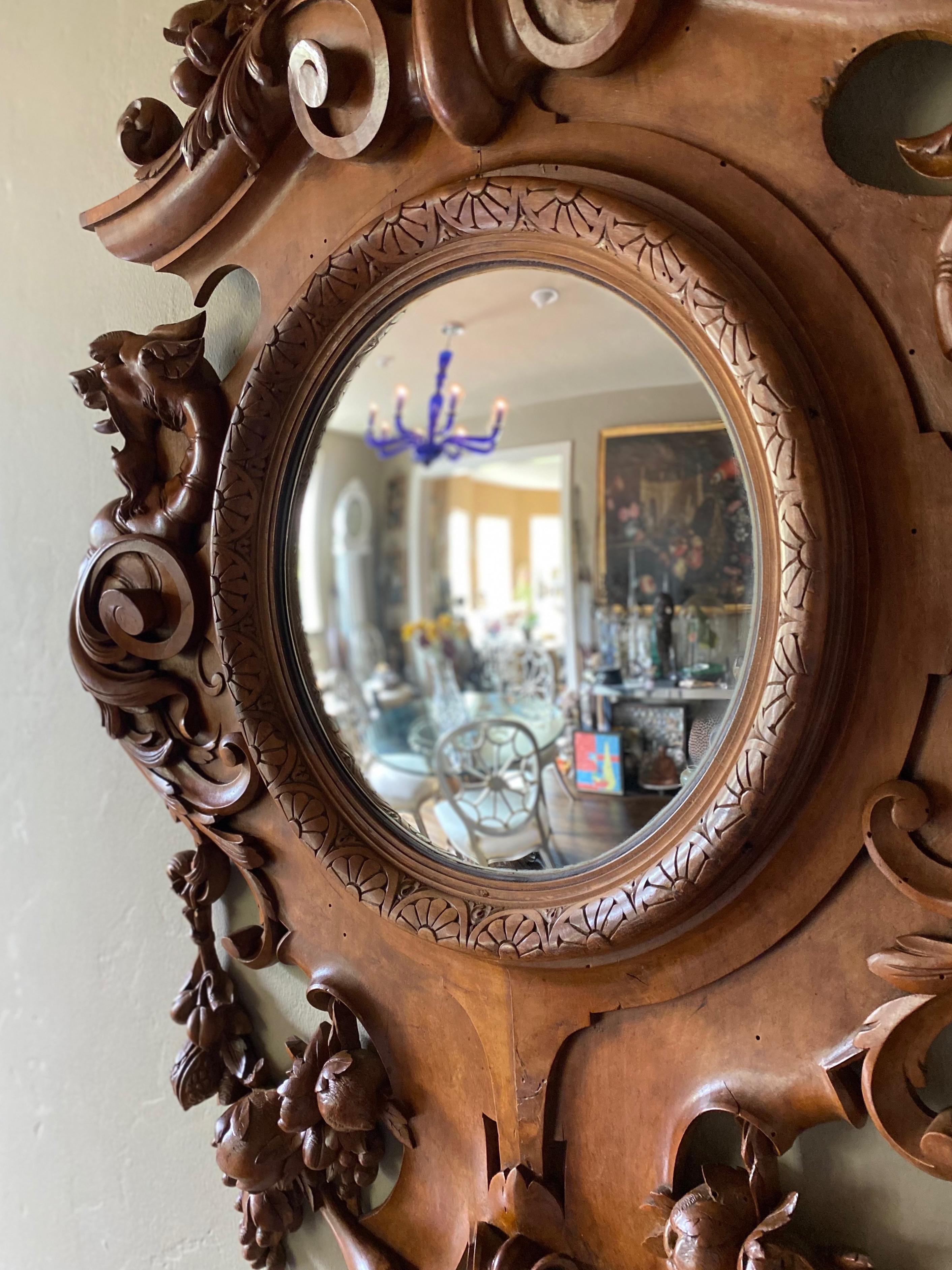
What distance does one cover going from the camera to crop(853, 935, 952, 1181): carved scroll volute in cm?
37

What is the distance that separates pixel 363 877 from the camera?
0.52 metres

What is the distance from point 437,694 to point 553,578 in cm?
31

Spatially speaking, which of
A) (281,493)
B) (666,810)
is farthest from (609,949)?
(281,493)

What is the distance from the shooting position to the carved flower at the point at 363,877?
0.51 meters

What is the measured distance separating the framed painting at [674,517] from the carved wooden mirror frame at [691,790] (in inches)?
3.0

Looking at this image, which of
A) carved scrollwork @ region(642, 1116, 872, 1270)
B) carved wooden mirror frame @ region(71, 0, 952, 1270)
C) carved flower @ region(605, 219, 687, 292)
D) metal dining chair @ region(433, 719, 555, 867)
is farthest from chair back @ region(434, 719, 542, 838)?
carved flower @ region(605, 219, 687, 292)

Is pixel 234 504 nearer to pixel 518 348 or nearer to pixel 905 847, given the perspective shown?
pixel 518 348

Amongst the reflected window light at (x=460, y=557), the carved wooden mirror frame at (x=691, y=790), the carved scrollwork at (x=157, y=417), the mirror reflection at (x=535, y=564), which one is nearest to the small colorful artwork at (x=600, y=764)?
the mirror reflection at (x=535, y=564)

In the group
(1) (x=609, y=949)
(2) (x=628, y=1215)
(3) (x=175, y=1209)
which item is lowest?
(3) (x=175, y=1209)

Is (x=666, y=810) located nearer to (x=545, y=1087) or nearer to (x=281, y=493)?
(x=545, y=1087)

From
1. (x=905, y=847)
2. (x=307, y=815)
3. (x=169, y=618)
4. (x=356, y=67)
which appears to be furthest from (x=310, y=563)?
(x=905, y=847)

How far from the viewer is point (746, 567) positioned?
0.45m

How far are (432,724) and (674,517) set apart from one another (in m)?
0.46

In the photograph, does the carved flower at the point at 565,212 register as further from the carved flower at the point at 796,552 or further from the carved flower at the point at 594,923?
the carved flower at the point at 594,923
